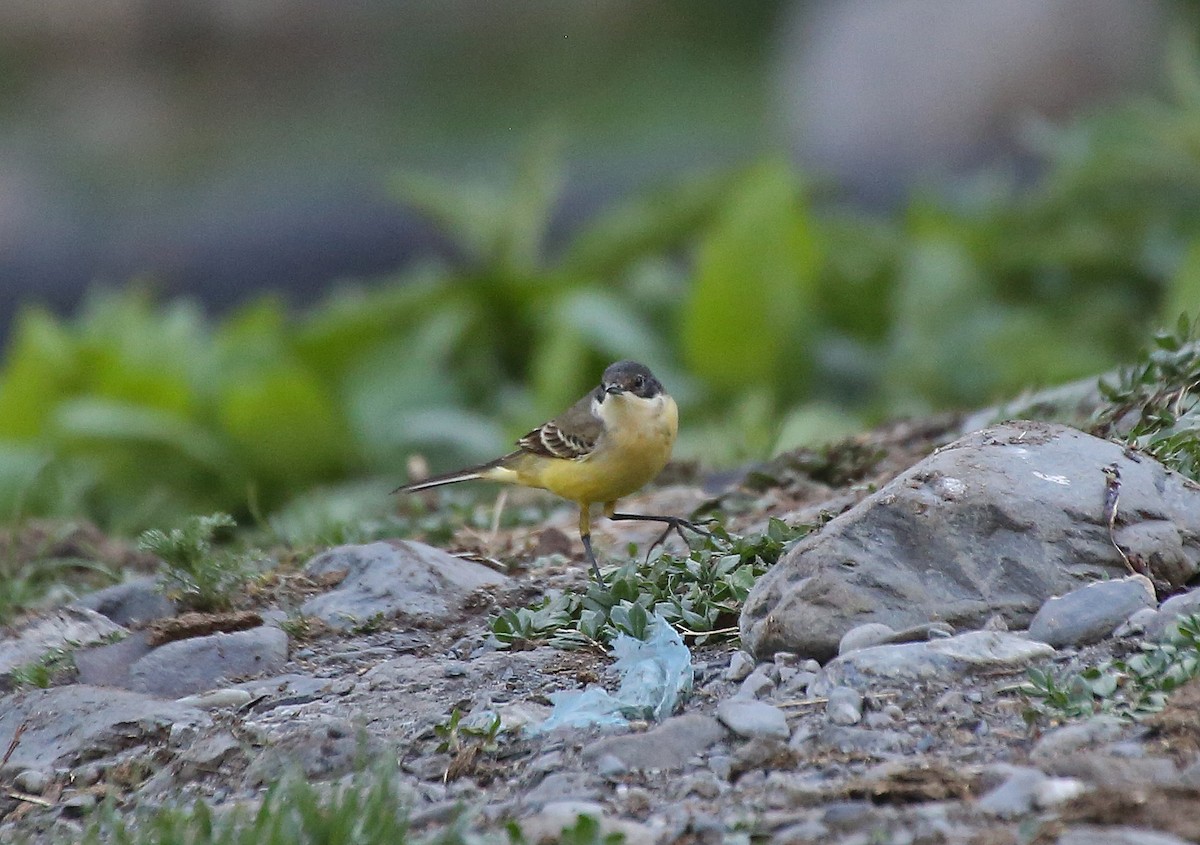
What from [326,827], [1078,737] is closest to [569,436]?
[1078,737]

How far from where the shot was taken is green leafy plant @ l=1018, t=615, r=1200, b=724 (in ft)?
11.5

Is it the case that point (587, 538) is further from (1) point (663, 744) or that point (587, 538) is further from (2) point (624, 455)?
(1) point (663, 744)

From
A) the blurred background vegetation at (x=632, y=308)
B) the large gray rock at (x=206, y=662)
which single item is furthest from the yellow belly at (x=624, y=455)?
the large gray rock at (x=206, y=662)

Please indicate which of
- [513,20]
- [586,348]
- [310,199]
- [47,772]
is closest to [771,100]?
[310,199]

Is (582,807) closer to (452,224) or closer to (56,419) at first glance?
(56,419)

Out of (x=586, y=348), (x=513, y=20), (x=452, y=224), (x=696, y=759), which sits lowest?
(x=696, y=759)

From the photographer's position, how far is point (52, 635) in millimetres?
4891

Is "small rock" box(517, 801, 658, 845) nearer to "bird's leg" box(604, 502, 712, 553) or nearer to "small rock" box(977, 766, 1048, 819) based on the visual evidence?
"small rock" box(977, 766, 1048, 819)

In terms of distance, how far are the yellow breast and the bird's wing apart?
0.16 feet

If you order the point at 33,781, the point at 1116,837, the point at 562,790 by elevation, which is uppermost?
the point at 33,781

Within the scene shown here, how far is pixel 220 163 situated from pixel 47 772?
18.5 meters

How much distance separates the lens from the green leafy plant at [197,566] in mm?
4773

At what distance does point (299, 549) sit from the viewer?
5.61 metres

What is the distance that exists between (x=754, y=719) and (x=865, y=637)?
0.39m
